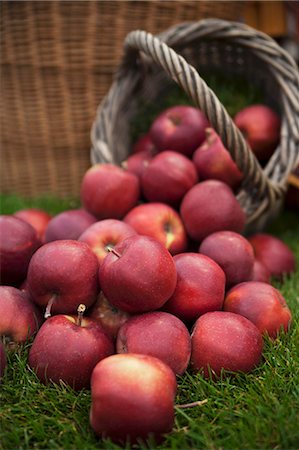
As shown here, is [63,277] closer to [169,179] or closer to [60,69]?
[169,179]

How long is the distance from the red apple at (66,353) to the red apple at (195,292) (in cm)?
20

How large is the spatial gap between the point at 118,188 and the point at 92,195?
83mm

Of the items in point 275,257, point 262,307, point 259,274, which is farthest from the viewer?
point 275,257

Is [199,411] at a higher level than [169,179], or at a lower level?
lower

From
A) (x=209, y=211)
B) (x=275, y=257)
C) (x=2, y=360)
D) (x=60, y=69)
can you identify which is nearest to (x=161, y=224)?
(x=209, y=211)

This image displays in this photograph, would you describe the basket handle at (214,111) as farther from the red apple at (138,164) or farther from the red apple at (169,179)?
the red apple at (138,164)

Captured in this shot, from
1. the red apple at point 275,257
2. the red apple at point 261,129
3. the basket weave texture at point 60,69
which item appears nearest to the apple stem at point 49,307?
the red apple at point 275,257

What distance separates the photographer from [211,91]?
146 cm

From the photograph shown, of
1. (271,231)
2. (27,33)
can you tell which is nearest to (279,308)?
(271,231)

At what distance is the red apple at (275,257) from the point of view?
180 centimetres

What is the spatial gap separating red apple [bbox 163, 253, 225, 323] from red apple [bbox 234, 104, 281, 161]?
2.89ft

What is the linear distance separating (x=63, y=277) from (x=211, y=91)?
0.66 meters

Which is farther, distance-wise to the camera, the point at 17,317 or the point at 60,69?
the point at 60,69

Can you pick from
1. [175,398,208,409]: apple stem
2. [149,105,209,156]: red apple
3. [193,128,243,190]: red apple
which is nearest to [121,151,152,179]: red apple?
[149,105,209,156]: red apple
